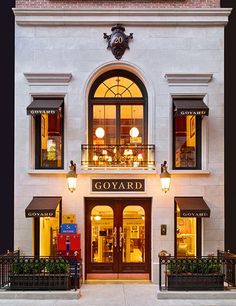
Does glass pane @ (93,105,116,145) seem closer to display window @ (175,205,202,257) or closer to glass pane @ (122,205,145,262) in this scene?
glass pane @ (122,205,145,262)

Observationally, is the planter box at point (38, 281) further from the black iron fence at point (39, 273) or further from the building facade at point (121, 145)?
A: the building facade at point (121, 145)

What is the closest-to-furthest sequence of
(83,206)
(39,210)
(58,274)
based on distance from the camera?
(58,274)
(39,210)
(83,206)

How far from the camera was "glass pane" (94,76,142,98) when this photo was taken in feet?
52.6

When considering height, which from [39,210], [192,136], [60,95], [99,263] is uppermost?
[60,95]

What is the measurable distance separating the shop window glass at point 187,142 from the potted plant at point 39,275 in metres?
5.37

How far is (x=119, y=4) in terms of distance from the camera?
51.2 ft

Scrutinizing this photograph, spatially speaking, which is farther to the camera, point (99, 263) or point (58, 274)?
point (99, 263)

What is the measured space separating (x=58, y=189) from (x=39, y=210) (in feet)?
3.96

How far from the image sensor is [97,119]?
52.4ft

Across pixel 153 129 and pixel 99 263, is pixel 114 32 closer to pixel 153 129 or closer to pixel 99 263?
pixel 153 129

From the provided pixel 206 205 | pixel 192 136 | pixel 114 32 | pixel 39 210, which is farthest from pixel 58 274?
pixel 114 32

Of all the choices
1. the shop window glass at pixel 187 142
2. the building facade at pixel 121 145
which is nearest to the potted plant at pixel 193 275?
the building facade at pixel 121 145

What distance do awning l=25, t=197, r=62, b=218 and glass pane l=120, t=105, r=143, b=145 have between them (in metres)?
3.33

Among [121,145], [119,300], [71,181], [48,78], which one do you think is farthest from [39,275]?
[48,78]
